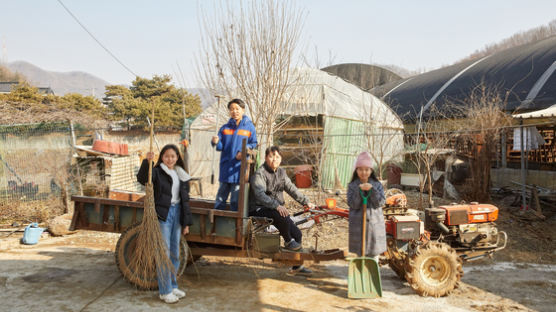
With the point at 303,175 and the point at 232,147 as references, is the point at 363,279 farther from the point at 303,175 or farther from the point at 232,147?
the point at 303,175

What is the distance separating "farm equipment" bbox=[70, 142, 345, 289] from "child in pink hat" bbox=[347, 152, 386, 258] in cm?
48

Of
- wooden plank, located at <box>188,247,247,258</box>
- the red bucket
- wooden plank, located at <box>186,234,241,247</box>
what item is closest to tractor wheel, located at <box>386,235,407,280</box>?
wooden plank, located at <box>188,247,247,258</box>

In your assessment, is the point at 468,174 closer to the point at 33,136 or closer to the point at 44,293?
the point at 44,293

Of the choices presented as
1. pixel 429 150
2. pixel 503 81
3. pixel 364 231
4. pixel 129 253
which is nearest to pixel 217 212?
pixel 129 253

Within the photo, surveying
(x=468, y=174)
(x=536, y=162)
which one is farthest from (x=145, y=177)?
(x=536, y=162)

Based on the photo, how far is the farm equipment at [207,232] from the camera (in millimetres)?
4531

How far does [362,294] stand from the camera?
4328 millimetres

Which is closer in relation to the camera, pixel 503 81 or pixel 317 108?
pixel 317 108

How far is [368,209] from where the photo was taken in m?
4.36

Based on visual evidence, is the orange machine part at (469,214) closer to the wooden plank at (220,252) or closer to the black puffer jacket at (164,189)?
the wooden plank at (220,252)

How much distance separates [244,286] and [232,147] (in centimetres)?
181

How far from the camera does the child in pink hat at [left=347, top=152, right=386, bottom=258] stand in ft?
14.0

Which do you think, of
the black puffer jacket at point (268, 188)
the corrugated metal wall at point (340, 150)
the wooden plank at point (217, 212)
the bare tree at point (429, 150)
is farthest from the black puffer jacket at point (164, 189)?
the corrugated metal wall at point (340, 150)

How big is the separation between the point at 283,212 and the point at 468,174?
28.3 feet
